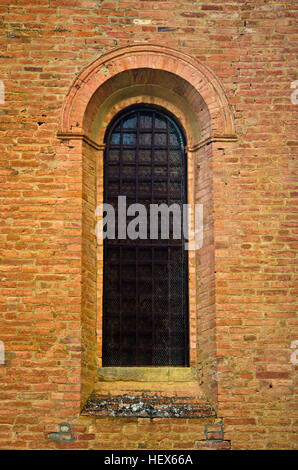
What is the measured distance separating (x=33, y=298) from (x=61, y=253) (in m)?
0.51

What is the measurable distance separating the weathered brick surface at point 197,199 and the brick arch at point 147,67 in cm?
8

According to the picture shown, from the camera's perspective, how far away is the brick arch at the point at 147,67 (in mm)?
5230

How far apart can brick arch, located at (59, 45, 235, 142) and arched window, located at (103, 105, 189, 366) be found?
0.54 meters

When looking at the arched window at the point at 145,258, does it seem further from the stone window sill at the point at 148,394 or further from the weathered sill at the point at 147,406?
the weathered sill at the point at 147,406

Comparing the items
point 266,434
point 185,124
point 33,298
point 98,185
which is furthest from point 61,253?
point 266,434

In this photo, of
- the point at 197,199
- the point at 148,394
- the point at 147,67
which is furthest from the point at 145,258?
the point at 147,67

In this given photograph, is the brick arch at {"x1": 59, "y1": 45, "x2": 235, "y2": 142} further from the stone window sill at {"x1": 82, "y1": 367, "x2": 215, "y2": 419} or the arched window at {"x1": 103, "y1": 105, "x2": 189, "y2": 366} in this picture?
the stone window sill at {"x1": 82, "y1": 367, "x2": 215, "y2": 419}

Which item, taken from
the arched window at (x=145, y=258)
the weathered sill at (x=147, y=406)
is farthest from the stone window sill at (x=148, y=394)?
the arched window at (x=145, y=258)

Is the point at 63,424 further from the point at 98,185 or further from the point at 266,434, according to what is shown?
the point at 98,185

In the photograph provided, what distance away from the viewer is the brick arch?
5.23m

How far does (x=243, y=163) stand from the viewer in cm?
519

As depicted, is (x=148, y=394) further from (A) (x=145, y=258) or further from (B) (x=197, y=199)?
(B) (x=197, y=199)

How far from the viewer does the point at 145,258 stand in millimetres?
5445

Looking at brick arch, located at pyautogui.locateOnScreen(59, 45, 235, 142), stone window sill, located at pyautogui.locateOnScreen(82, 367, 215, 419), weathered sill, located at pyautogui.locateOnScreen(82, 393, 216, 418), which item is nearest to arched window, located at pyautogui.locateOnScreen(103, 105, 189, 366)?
stone window sill, located at pyautogui.locateOnScreen(82, 367, 215, 419)
